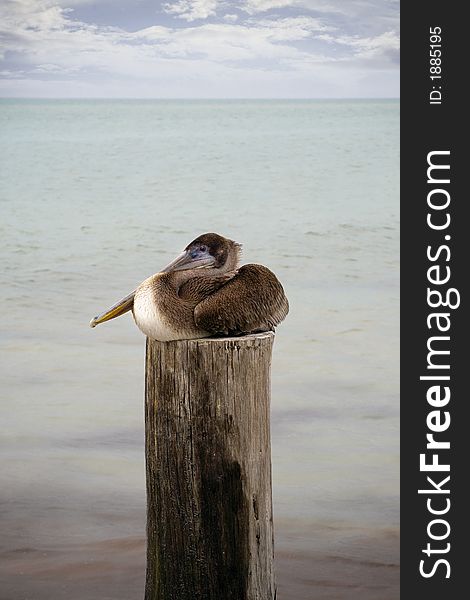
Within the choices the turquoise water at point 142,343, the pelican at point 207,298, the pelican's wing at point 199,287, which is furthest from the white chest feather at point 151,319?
the turquoise water at point 142,343

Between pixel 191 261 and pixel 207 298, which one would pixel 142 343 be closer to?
pixel 191 261

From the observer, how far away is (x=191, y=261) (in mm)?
3779

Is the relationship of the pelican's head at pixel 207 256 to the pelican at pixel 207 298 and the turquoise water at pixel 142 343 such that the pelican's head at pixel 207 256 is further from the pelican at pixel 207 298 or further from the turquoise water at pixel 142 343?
the turquoise water at pixel 142 343

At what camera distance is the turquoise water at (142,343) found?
17.6 feet

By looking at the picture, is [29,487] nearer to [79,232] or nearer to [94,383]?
[94,383]

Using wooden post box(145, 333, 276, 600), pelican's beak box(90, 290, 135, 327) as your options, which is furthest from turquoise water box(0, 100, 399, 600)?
pelican's beak box(90, 290, 135, 327)

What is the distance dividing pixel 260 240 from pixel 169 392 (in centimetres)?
1117

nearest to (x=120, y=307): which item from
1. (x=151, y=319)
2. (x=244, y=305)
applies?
(x=151, y=319)

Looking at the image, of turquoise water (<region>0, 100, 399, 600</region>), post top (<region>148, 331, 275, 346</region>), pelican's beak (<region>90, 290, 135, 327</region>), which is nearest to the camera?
post top (<region>148, 331, 275, 346</region>)

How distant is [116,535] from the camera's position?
5562 mm

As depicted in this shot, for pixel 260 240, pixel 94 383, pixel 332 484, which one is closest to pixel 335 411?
pixel 332 484

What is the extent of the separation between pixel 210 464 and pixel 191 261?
681 mm

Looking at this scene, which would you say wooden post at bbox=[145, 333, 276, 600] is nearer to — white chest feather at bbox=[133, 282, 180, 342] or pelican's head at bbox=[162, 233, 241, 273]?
white chest feather at bbox=[133, 282, 180, 342]

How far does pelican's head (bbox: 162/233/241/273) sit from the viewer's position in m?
3.78
